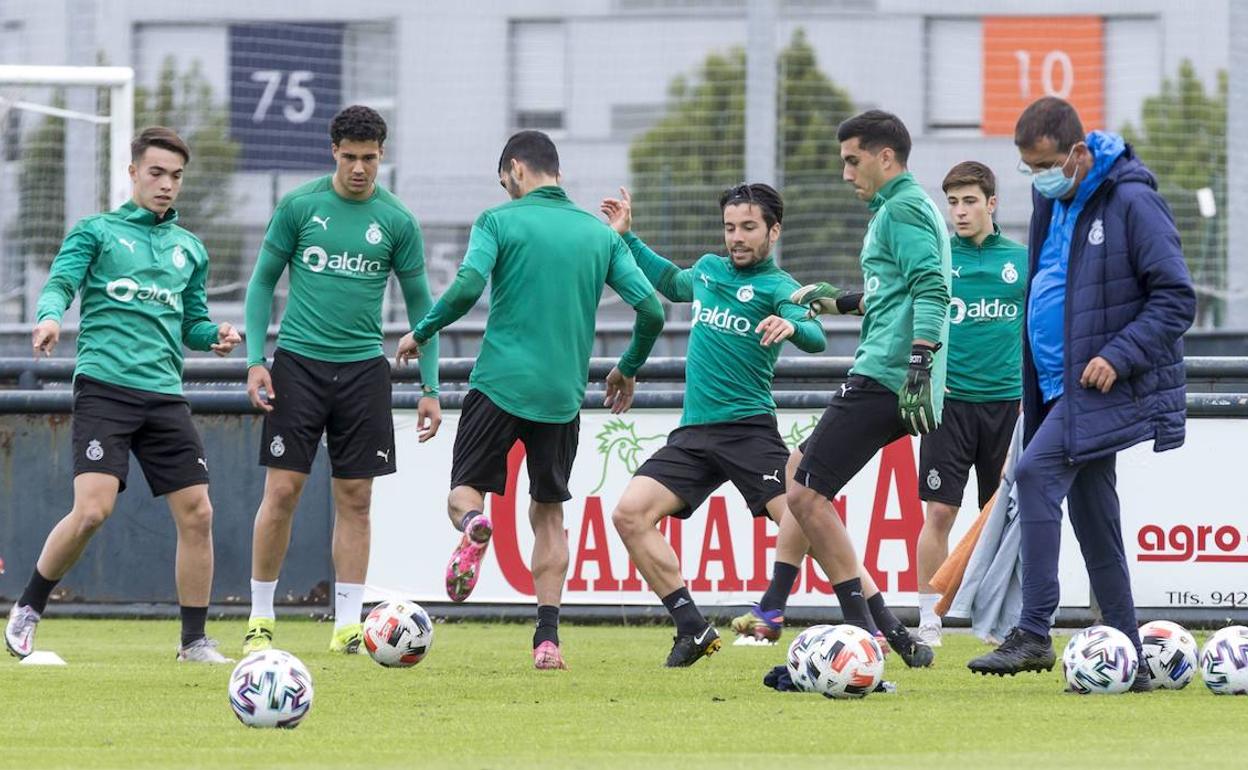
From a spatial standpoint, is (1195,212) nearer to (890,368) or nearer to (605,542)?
(605,542)

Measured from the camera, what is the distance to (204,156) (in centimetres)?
3409

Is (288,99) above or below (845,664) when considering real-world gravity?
above

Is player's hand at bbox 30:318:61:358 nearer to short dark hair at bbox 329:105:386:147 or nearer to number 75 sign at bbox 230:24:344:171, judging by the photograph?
short dark hair at bbox 329:105:386:147

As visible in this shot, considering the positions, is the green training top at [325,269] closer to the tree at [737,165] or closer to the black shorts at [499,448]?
the black shorts at [499,448]

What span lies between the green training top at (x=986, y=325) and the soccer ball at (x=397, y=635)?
9.87 ft

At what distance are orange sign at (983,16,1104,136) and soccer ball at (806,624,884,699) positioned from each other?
2576 centimetres

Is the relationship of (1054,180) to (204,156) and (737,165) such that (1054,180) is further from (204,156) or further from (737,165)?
(204,156)

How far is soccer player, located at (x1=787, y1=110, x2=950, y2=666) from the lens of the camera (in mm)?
7824

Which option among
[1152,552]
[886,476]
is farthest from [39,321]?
[1152,552]

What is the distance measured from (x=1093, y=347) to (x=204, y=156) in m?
28.2

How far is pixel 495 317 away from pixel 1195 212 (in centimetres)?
1964

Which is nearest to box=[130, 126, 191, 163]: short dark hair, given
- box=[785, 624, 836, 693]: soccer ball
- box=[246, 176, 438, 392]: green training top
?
box=[246, 176, 438, 392]: green training top

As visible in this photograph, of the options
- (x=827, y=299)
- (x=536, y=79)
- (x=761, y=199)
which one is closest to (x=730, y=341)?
(x=761, y=199)

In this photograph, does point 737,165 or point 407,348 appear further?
point 737,165
